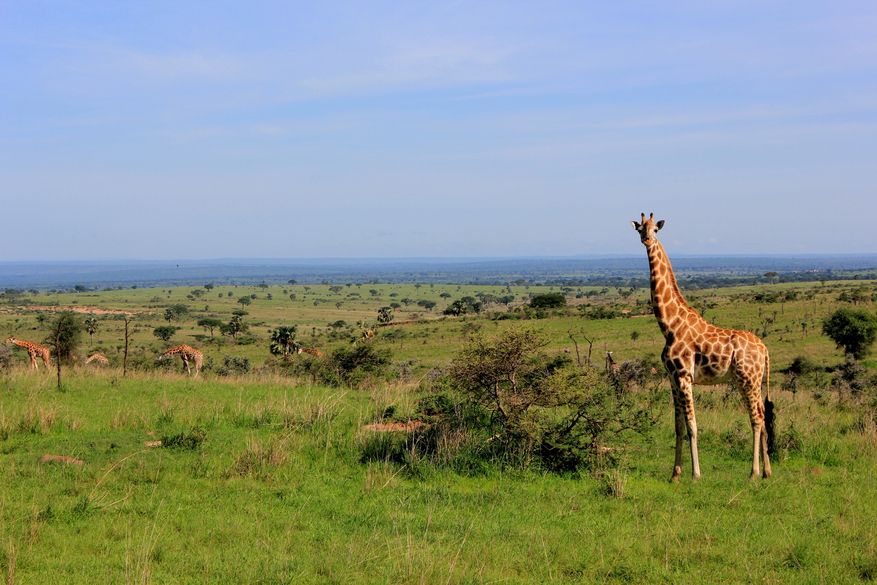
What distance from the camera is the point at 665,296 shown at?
1028 cm

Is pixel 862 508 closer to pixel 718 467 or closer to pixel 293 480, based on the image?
pixel 718 467

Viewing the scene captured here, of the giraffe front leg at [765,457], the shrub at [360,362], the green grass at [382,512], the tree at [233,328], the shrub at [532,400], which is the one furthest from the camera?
the tree at [233,328]

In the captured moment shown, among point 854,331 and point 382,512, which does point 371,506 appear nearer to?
point 382,512

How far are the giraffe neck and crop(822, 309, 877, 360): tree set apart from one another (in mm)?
37255

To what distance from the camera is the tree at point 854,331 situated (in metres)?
41.1

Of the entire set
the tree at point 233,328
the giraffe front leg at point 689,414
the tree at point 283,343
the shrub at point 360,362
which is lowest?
the tree at point 233,328

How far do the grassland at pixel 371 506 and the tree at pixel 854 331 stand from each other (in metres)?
32.0

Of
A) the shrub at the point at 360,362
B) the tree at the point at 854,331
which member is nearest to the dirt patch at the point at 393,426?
the shrub at the point at 360,362

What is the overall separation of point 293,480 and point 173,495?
5.48ft

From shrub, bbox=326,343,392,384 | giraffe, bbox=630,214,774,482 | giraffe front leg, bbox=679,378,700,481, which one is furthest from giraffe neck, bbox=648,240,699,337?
shrub, bbox=326,343,392,384

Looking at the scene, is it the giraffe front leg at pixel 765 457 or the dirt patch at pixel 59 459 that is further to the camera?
the giraffe front leg at pixel 765 457

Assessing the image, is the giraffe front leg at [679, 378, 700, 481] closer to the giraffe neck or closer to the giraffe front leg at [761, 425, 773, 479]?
the giraffe neck

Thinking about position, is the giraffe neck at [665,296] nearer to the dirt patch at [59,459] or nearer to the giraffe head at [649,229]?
the giraffe head at [649,229]

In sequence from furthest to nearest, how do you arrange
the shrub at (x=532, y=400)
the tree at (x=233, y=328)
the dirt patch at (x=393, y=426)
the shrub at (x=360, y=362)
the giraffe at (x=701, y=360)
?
1. the tree at (x=233, y=328)
2. the shrub at (x=360, y=362)
3. the dirt patch at (x=393, y=426)
4. the shrub at (x=532, y=400)
5. the giraffe at (x=701, y=360)
